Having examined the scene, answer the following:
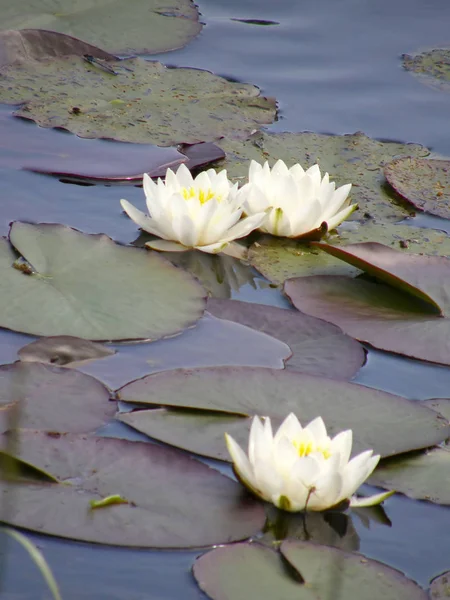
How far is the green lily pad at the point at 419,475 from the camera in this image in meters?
1.86

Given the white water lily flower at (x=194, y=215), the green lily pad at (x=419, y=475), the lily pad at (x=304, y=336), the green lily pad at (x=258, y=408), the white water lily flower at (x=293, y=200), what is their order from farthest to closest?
the white water lily flower at (x=293, y=200)
the white water lily flower at (x=194, y=215)
the lily pad at (x=304, y=336)
the green lily pad at (x=258, y=408)
the green lily pad at (x=419, y=475)

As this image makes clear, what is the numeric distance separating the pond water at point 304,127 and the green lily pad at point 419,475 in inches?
0.9

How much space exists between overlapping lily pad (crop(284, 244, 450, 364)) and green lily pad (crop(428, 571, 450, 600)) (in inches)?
31.7

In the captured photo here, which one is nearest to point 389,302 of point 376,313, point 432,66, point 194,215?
point 376,313

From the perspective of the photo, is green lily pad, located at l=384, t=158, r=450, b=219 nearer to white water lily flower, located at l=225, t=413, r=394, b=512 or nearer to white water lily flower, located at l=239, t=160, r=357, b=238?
white water lily flower, located at l=239, t=160, r=357, b=238

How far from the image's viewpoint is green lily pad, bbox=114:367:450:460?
197 cm

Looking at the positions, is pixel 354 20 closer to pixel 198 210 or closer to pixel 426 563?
pixel 198 210

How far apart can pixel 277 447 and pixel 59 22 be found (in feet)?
11.1

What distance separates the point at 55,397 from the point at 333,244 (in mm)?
1208

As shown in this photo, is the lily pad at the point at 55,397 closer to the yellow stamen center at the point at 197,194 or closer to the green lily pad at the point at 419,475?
the green lily pad at the point at 419,475

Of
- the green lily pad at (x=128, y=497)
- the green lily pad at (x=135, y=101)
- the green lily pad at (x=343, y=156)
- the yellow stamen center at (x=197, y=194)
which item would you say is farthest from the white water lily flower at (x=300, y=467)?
the green lily pad at (x=135, y=101)

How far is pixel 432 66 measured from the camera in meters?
4.69

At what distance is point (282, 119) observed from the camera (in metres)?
3.99

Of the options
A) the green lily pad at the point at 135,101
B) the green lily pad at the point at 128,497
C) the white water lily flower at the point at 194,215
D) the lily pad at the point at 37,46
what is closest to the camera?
the green lily pad at the point at 128,497
